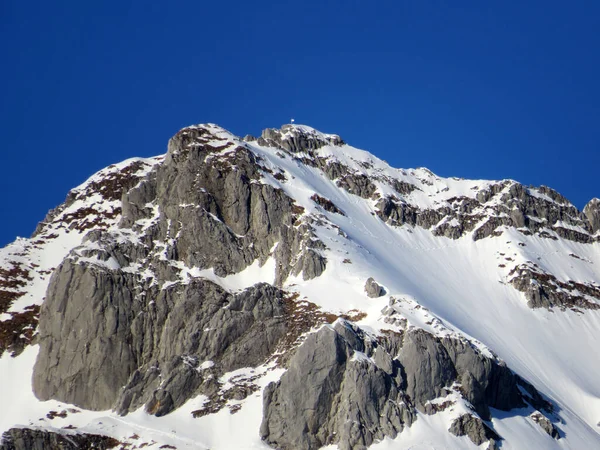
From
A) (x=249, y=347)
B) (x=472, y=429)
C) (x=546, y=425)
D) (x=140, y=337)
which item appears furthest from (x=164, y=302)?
(x=546, y=425)

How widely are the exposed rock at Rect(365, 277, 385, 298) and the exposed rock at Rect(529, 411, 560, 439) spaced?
1222 inches

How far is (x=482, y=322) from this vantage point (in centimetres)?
19625

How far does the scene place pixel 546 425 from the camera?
15888cm

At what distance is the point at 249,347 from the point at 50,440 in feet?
107

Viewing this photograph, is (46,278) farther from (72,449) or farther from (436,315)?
(436,315)

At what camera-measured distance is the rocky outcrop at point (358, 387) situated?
145m

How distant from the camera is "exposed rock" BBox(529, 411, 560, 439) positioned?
520ft

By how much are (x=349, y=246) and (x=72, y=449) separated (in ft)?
222

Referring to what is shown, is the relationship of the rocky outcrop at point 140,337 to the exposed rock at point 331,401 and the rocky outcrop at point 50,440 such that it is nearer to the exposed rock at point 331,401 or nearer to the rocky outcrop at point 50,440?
the rocky outcrop at point 50,440

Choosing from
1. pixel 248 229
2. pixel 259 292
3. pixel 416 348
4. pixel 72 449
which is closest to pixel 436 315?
pixel 416 348

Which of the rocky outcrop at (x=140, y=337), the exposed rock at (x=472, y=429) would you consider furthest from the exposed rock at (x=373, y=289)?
the exposed rock at (x=472, y=429)

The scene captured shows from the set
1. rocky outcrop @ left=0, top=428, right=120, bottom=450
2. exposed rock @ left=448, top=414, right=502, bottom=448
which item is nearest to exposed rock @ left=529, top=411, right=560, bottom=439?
exposed rock @ left=448, top=414, right=502, bottom=448

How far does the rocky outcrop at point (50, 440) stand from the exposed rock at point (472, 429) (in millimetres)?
47412

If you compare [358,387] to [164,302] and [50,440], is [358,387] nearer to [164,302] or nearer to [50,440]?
[164,302]
